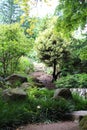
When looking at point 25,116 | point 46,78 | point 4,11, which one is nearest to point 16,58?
point 46,78

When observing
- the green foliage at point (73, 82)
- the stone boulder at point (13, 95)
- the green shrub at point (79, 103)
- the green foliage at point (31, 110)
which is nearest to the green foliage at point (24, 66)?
the green foliage at point (73, 82)

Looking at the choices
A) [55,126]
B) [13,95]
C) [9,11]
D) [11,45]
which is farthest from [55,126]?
[9,11]

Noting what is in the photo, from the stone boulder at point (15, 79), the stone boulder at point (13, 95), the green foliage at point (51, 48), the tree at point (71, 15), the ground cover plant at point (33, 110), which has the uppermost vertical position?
the tree at point (71, 15)

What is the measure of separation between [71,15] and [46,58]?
874 cm

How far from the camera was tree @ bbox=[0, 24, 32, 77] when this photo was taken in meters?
11.5

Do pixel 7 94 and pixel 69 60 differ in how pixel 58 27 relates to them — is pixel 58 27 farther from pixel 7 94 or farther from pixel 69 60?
pixel 69 60

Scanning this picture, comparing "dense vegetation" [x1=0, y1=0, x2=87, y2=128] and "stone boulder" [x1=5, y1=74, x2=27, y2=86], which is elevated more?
"dense vegetation" [x1=0, y1=0, x2=87, y2=128]

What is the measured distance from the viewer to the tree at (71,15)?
4.58 metres

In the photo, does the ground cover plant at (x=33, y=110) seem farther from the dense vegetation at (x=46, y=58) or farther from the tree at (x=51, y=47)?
the tree at (x=51, y=47)

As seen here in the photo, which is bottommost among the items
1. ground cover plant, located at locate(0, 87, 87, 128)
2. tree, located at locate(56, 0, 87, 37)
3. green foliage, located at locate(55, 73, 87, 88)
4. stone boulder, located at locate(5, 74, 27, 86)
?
green foliage, located at locate(55, 73, 87, 88)

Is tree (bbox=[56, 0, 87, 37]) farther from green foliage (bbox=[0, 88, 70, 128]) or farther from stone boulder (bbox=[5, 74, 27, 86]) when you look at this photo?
stone boulder (bbox=[5, 74, 27, 86])

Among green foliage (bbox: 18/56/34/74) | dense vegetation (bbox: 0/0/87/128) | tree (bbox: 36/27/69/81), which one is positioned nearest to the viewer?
dense vegetation (bbox: 0/0/87/128)

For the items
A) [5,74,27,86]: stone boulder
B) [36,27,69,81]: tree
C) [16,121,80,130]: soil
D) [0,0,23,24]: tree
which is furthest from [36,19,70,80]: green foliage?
[0,0,23,24]: tree

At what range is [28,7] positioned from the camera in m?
5.32
